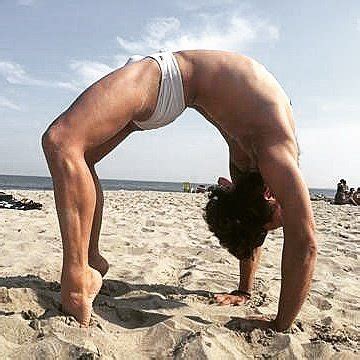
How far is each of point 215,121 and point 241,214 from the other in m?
0.53

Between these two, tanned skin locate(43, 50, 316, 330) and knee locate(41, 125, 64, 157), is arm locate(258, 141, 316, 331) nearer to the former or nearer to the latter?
tanned skin locate(43, 50, 316, 330)

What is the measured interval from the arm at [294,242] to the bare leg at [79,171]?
2.67 feet

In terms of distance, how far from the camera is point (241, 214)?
2.73m

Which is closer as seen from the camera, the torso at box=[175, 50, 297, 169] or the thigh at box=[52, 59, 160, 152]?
the thigh at box=[52, 59, 160, 152]

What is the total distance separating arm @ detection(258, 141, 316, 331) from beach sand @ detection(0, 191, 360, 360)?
0.43 feet

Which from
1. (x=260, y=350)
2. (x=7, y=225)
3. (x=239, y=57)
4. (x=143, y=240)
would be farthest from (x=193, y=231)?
(x=260, y=350)

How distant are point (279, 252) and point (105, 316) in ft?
8.98

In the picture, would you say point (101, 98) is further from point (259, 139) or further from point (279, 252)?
point (279, 252)

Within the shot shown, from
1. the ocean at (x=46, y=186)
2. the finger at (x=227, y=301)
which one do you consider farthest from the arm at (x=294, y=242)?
the ocean at (x=46, y=186)

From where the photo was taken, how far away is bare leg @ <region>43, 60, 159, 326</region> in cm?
212

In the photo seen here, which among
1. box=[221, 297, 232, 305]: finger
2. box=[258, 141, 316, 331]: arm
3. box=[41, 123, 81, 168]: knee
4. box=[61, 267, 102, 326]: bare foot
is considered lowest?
box=[221, 297, 232, 305]: finger

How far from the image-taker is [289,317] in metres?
2.26

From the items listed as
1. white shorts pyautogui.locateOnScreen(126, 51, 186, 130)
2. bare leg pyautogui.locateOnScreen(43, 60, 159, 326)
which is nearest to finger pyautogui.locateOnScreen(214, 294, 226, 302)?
bare leg pyautogui.locateOnScreen(43, 60, 159, 326)

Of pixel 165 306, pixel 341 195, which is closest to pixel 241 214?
pixel 165 306
